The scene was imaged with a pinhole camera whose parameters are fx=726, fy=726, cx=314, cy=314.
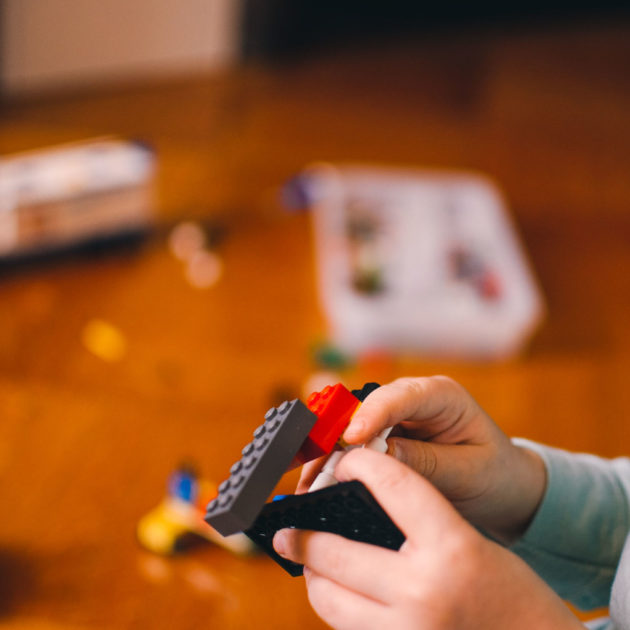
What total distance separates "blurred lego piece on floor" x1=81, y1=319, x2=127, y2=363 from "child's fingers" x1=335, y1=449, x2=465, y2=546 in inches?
23.4

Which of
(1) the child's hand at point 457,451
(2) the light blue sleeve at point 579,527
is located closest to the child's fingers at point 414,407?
(1) the child's hand at point 457,451

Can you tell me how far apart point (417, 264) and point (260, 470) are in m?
0.76

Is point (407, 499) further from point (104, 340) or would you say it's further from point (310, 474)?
point (104, 340)

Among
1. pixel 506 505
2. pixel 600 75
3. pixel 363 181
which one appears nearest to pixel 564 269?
pixel 363 181

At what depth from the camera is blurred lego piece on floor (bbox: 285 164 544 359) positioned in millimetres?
949

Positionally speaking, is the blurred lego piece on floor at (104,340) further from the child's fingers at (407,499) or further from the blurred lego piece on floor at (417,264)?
the child's fingers at (407,499)

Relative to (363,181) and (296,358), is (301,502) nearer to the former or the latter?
(296,358)

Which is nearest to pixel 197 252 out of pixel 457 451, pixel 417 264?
pixel 417 264

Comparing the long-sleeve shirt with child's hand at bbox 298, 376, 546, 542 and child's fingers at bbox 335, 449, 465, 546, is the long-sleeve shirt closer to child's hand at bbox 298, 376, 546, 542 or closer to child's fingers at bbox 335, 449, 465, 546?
child's hand at bbox 298, 376, 546, 542

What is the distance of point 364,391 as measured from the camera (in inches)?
15.9

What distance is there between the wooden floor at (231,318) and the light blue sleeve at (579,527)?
0.21 meters

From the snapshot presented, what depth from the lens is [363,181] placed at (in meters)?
1.20

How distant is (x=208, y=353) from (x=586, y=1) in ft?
7.03

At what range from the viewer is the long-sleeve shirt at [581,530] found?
1.64 ft
